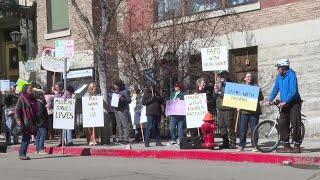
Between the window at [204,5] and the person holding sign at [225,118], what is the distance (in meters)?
5.07

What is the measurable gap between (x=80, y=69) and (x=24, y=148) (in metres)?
7.83

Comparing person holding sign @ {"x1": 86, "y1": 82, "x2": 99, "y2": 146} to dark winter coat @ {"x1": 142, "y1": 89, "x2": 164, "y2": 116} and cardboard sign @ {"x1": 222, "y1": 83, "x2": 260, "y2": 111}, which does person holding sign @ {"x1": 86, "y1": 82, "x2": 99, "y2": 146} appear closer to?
dark winter coat @ {"x1": 142, "y1": 89, "x2": 164, "y2": 116}

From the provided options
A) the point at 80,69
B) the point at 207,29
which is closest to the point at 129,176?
the point at 207,29

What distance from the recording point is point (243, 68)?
18484mm

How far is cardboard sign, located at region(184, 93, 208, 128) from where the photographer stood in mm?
15016

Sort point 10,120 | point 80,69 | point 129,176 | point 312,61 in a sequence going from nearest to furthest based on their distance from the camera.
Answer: point 129,176 < point 312,61 < point 10,120 < point 80,69

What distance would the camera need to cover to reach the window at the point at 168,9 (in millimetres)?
19106

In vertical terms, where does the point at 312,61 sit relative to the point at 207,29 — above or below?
below

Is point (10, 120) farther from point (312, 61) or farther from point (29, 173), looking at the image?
point (312, 61)

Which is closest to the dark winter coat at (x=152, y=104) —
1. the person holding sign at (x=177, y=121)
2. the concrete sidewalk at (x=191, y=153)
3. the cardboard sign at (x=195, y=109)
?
the person holding sign at (x=177, y=121)

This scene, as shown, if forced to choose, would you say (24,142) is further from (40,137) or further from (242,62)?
(242,62)

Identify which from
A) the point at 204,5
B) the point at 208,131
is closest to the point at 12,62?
the point at 204,5

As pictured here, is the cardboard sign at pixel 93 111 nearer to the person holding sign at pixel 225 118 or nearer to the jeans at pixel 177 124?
the jeans at pixel 177 124

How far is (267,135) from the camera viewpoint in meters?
13.4
